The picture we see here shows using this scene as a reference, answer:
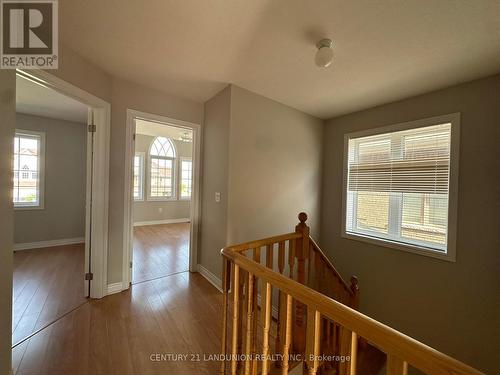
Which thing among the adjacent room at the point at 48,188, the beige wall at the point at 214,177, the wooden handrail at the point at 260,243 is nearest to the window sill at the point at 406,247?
the wooden handrail at the point at 260,243

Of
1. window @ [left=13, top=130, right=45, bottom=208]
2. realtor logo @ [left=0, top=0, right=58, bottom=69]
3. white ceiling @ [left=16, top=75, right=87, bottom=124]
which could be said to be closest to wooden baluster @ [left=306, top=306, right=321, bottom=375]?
realtor logo @ [left=0, top=0, right=58, bottom=69]

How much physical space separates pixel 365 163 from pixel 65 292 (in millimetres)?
4166

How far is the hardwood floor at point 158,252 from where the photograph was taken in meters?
3.00

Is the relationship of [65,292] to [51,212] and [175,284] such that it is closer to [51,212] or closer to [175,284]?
[175,284]

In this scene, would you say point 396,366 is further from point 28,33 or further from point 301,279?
point 28,33

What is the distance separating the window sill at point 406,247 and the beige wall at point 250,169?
0.81 meters

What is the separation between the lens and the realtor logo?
1357 mm

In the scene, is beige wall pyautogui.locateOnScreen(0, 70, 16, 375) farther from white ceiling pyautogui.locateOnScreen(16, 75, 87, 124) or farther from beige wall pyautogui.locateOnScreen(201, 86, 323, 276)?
white ceiling pyautogui.locateOnScreen(16, 75, 87, 124)

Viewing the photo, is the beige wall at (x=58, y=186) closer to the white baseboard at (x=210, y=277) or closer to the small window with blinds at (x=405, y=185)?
the white baseboard at (x=210, y=277)

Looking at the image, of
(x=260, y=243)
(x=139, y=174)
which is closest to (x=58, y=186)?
(x=139, y=174)

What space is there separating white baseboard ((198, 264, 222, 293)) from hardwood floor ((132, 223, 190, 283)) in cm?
33

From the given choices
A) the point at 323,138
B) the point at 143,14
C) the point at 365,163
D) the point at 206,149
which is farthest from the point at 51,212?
the point at 365,163

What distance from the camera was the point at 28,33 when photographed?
4.90 ft

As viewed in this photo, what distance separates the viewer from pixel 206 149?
2949 mm
